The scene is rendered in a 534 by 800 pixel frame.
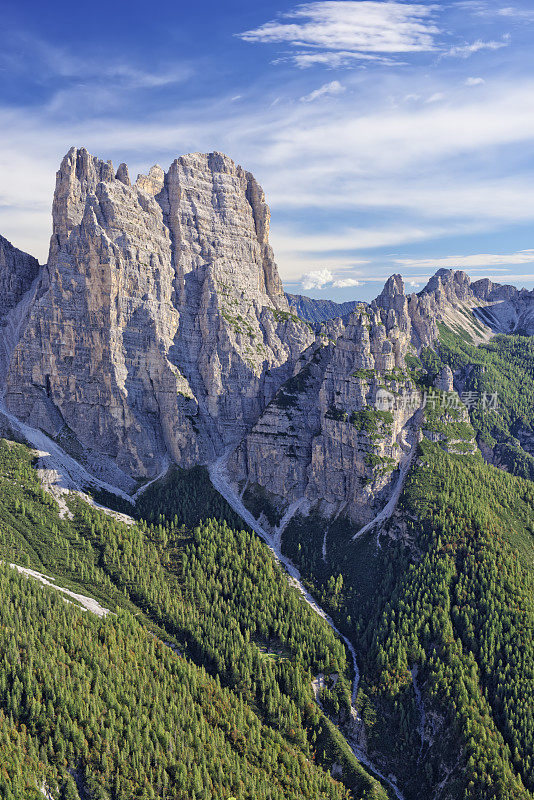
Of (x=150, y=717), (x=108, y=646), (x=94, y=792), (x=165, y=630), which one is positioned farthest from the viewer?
(x=165, y=630)

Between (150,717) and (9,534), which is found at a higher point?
(9,534)

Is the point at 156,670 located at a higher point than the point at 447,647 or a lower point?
lower

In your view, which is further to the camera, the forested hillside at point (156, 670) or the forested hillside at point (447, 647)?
the forested hillside at point (447, 647)

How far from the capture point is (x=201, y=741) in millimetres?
133375

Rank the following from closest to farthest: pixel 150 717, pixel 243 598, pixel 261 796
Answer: pixel 261 796 < pixel 150 717 < pixel 243 598

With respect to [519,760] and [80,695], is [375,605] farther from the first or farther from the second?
[80,695]

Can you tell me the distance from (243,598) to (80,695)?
62.0m

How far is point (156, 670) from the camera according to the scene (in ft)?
484

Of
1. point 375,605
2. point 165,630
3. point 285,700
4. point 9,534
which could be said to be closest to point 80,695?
point 165,630

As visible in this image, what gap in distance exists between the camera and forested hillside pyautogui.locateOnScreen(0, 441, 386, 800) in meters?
124

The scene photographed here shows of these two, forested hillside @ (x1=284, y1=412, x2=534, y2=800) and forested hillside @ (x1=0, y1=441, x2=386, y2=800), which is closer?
forested hillside @ (x1=0, y1=441, x2=386, y2=800)

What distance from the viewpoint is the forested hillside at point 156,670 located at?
124m

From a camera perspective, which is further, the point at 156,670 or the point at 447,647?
the point at 447,647

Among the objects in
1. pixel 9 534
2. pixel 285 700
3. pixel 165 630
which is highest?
pixel 9 534
